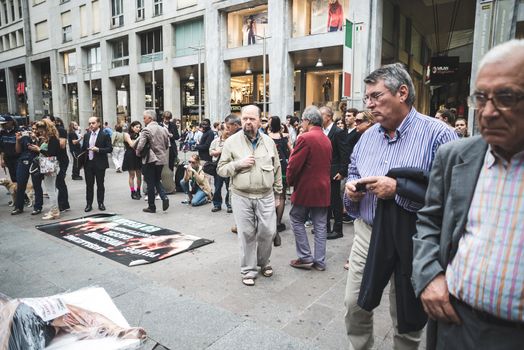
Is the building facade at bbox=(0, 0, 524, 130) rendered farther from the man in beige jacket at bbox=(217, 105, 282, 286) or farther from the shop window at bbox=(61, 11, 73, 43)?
the man in beige jacket at bbox=(217, 105, 282, 286)

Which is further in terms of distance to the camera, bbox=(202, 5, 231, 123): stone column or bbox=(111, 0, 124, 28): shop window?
bbox=(111, 0, 124, 28): shop window

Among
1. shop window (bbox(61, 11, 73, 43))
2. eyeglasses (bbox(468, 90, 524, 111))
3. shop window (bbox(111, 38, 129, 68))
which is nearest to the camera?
eyeglasses (bbox(468, 90, 524, 111))

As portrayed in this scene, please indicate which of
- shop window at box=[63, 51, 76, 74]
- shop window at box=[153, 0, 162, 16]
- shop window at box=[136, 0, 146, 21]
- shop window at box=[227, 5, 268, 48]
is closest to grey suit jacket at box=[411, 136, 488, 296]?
shop window at box=[227, 5, 268, 48]

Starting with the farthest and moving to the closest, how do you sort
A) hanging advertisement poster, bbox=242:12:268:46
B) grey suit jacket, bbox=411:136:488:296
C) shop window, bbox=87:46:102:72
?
shop window, bbox=87:46:102:72
hanging advertisement poster, bbox=242:12:268:46
grey suit jacket, bbox=411:136:488:296

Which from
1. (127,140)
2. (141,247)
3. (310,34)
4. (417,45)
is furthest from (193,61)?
(141,247)

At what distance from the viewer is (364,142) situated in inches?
102

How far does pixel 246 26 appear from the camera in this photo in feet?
77.2

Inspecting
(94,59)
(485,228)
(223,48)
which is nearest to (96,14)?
(94,59)

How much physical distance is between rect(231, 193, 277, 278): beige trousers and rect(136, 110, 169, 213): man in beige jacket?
3.95 metres

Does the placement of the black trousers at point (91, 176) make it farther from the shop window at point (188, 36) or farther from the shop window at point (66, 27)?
the shop window at point (66, 27)

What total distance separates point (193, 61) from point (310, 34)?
9.42 meters

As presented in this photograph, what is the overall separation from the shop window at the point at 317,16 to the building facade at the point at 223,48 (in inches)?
2.2

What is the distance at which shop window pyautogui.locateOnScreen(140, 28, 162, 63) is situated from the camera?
28.1 metres

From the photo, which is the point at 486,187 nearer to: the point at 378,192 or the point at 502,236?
the point at 502,236
